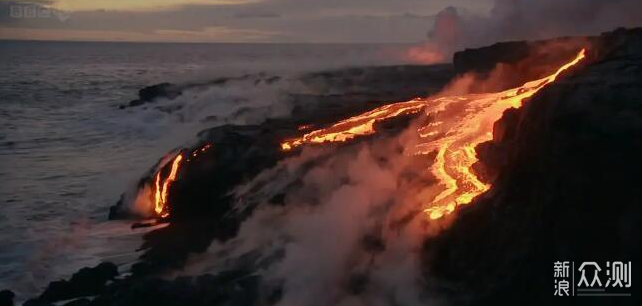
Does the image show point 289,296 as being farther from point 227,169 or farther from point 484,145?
point 227,169

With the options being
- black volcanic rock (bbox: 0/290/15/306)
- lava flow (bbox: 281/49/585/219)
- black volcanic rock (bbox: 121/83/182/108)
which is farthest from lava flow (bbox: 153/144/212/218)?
black volcanic rock (bbox: 121/83/182/108)

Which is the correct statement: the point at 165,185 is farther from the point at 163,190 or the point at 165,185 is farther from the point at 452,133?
the point at 452,133

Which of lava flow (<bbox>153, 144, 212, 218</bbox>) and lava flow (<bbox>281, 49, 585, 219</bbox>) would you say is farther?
lava flow (<bbox>153, 144, 212, 218</bbox>)

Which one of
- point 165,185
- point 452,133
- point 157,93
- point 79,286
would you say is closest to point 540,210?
point 452,133

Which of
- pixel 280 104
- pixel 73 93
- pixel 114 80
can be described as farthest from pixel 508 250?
pixel 114 80

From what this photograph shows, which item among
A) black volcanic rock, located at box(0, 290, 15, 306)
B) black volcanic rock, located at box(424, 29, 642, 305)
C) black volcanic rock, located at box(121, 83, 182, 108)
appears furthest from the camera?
black volcanic rock, located at box(121, 83, 182, 108)

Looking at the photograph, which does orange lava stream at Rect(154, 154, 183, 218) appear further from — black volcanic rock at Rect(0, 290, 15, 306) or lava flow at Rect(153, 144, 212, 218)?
Result: black volcanic rock at Rect(0, 290, 15, 306)
